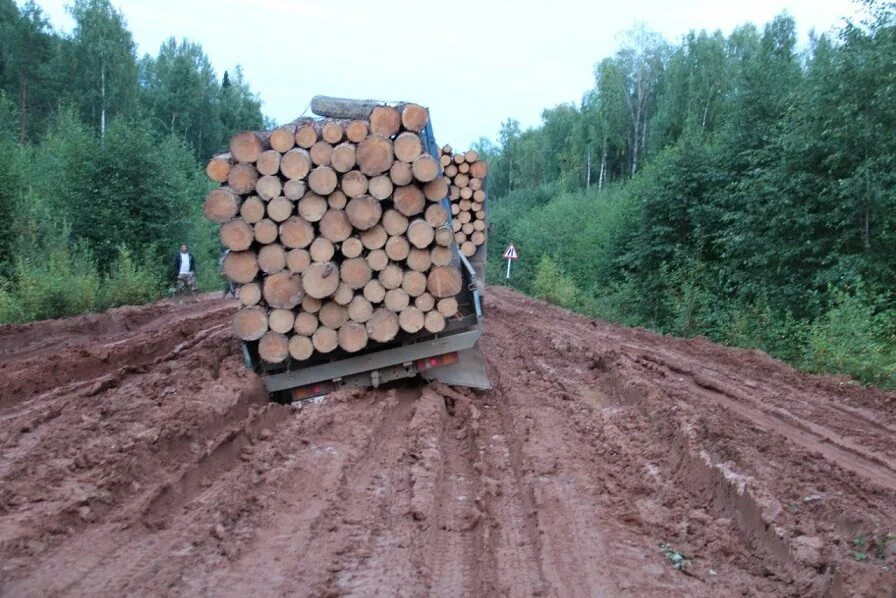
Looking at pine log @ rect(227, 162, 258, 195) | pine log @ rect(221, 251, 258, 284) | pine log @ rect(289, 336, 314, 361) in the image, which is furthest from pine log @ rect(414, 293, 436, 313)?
pine log @ rect(227, 162, 258, 195)

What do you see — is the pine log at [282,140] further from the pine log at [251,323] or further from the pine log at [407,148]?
the pine log at [251,323]

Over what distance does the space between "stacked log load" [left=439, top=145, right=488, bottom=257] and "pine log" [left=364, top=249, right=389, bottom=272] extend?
7330mm

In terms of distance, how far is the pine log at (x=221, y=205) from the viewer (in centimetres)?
679

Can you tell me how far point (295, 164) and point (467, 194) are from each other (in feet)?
26.9

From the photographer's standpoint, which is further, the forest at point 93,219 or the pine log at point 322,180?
the forest at point 93,219

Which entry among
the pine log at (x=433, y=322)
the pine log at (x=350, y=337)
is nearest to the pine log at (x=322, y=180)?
the pine log at (x=350, y=337)

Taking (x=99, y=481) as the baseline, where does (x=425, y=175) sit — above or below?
above

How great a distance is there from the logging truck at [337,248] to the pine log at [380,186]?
1 centimetres

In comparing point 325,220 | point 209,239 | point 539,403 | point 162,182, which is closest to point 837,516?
point 539,403

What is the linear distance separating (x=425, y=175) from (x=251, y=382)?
2683mm

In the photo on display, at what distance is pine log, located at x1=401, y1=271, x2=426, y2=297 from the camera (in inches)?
283

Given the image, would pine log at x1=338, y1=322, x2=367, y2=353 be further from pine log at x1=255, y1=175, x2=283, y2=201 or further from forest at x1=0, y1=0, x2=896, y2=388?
forest at x1=0, y1=0, x2=896, y2=388

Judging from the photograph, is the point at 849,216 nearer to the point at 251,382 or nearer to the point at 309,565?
the point at 251,382

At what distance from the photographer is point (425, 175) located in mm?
6953
